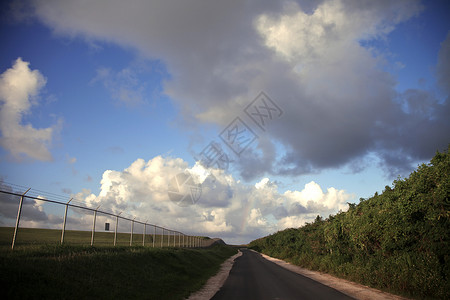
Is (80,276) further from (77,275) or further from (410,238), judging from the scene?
(410,238)

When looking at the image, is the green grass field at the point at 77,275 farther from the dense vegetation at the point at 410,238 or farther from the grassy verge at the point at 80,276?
the dense vegetation at the point at 410,238

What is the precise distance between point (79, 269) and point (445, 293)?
14012 mm

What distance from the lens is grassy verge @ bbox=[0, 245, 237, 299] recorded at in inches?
313

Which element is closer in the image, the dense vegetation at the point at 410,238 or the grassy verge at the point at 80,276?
the grassy verge at the point at 80,276

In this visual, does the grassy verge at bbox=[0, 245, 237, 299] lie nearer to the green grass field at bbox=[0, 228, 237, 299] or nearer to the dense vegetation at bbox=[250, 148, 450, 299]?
the green grass field at bbox=[0, 228, 237, 299]

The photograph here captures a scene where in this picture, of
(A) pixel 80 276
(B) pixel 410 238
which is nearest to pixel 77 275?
(A) pixel 80 276

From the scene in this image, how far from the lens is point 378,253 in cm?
1733

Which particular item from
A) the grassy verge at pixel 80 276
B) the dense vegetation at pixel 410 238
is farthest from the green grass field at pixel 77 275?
the dense vegetation at pixel 410 238

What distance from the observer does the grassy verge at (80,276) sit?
26.1 ft

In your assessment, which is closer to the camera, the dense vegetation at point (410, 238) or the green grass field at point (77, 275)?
the green grass field at point (77, 275)

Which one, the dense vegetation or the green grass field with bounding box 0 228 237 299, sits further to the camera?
the dense vegetation

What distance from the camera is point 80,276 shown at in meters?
10.1

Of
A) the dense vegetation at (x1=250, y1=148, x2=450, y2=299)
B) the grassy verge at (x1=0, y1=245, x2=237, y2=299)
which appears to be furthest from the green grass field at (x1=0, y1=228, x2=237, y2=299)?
the dense vegetation at (x1=250, y1=148, x2=450, y2=299)

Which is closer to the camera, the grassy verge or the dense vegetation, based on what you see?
the grassy verge
